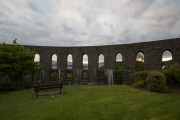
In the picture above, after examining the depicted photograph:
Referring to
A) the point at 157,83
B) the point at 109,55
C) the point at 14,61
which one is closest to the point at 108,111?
the point at 157,83

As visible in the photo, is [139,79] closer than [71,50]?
Yes

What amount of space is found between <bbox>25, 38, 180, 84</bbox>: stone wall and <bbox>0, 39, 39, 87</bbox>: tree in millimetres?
8276

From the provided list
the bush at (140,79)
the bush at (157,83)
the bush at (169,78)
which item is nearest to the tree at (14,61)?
the bush at (140,79)

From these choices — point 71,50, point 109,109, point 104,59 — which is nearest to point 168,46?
point 104,59

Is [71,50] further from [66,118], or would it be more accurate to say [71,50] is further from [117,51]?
[66,118]

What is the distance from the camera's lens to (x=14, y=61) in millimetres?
19172

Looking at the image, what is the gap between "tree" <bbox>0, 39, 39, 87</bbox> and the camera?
18.3 metres

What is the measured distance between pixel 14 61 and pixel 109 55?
13787 mm

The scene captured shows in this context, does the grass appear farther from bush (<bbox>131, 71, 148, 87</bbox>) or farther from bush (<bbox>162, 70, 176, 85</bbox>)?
bush (<bbox>162, 70, 176, 85</bbox>)

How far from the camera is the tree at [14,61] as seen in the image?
18.3m

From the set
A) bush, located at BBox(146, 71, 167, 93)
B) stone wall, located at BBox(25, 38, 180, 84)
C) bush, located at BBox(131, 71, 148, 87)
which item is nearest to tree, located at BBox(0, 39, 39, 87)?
stone wall, located at BBox(25, 38, 180, 84)

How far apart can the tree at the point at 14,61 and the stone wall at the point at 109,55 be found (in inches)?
326

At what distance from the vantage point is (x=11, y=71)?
18.9 meters

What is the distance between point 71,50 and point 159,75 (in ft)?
59.6
